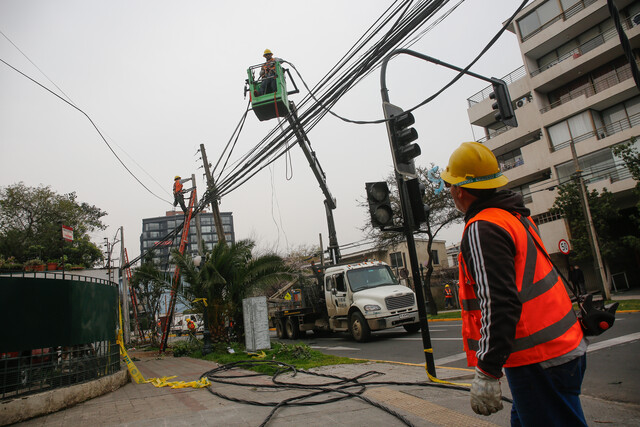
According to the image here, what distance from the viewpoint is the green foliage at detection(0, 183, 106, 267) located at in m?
30.2

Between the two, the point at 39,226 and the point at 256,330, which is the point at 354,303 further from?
the point at 39,226

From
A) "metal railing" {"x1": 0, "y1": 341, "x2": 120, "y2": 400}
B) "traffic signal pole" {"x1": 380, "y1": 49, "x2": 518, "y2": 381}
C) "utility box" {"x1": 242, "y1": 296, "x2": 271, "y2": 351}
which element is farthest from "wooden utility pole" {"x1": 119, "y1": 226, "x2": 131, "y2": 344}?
Answer: "traffic signal pole" {"x1": 380, "y1": 49, "x2": 518, "y2": 381}

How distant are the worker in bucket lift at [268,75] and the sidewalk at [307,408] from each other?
8.65 meters

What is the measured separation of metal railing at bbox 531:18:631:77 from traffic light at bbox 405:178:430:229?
2216 cm

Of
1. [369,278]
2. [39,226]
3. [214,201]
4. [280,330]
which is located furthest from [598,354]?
[39,226]

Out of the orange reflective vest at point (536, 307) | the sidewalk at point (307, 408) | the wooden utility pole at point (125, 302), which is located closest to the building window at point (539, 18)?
the sidewalk at point (307, 408)

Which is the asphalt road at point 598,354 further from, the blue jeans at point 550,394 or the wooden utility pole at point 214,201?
the wooden utility pole at point 214,201

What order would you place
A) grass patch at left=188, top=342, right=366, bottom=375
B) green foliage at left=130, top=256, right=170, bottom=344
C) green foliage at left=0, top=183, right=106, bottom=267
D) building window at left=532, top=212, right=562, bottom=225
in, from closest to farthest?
1. grass patch at left=188, top=342, right=366, bottom=375
2. green foliage at left=130, top=256, right=170, bottom=344
3. building window at left=532, top=212, right=562, bottom=225
4. green foliage at left=0, top=183, right=106, bottom=267

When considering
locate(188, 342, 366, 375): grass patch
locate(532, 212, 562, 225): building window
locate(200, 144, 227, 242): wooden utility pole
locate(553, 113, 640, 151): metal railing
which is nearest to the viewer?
locate(188, 342, 366, 375): grass patch

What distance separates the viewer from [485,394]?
1800 mm

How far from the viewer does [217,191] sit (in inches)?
621

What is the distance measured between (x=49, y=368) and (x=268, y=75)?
9.47m

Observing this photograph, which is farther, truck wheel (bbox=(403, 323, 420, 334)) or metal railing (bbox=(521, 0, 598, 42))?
metal railing (bbox=(521, 0, 598, 42))

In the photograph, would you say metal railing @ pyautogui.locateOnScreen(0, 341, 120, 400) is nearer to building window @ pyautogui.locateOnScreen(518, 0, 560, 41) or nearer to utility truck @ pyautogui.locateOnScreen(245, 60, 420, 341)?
utility truck @ pyautogui.locateOnScreen(245, 60, 420, 341)
